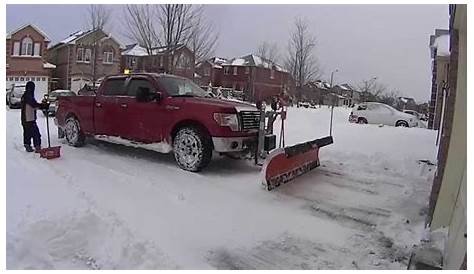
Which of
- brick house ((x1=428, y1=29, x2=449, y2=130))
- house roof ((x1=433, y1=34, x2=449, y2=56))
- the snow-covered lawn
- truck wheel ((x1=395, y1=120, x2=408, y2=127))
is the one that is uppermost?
house roof ((x1=433, y1=34, x2=449, y2=56))

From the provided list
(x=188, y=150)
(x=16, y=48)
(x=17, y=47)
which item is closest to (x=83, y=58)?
(x=17, y=47)

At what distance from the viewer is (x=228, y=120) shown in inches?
272

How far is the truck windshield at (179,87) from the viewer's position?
773cm

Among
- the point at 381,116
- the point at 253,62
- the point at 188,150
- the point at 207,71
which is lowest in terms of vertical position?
the point at 188,150

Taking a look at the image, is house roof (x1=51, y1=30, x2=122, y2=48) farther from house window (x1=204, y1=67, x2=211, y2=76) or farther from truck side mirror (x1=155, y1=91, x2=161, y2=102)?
truck side mirror (x1=155, y1=91, x2=161, y2=102)

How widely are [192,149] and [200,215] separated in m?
2.22

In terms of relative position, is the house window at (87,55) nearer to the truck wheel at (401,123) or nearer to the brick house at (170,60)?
the brick house at (170,60)

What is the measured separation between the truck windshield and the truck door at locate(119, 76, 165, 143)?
23 cm

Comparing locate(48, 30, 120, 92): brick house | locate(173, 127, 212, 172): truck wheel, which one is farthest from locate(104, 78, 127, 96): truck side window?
locate(48, 30, 120, 92): brick house

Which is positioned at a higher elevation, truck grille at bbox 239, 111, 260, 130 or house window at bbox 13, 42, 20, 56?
house window at bbox 13, 42, 20, 56

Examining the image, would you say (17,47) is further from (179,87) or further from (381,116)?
(179,87)

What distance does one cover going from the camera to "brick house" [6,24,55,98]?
27220 mm

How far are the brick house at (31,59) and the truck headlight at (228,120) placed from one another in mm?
22616

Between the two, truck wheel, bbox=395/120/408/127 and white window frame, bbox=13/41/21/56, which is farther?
white window frame, bbox=13/41/21/56
